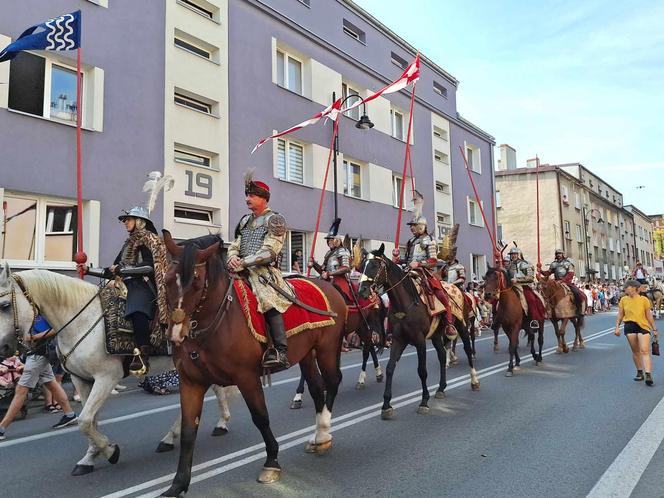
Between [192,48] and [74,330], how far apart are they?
41.4ft

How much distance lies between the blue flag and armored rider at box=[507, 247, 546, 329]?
1019 cm

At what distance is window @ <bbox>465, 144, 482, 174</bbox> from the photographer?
30859 mm

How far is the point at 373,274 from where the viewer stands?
7477mm

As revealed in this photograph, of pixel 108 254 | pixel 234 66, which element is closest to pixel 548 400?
pixel 108 254

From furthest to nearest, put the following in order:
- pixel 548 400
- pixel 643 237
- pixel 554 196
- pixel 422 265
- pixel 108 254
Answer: pixel 643 237, pixel 554 196, pixel 108 254, pixel 422 265, pixel 548 400

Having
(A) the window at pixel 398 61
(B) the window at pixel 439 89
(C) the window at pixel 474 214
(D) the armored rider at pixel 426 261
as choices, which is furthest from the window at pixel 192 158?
(C) the window at pixel 474 214

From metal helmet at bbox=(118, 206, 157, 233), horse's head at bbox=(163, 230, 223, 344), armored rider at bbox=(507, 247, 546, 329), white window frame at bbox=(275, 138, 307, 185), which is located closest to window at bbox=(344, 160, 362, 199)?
white window frame at bbox=(275, 138, 307, 185)

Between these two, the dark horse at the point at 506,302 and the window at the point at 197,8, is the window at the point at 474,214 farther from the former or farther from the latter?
the dark horse at the point at 506,302

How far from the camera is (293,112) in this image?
60.4 feet

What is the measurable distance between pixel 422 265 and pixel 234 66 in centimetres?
1093

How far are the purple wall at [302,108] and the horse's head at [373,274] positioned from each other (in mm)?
8936

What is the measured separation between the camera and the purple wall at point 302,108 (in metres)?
16.5

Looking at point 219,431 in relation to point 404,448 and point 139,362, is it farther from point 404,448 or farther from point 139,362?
point 404,448

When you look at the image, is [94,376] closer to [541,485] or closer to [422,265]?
[541,485]
